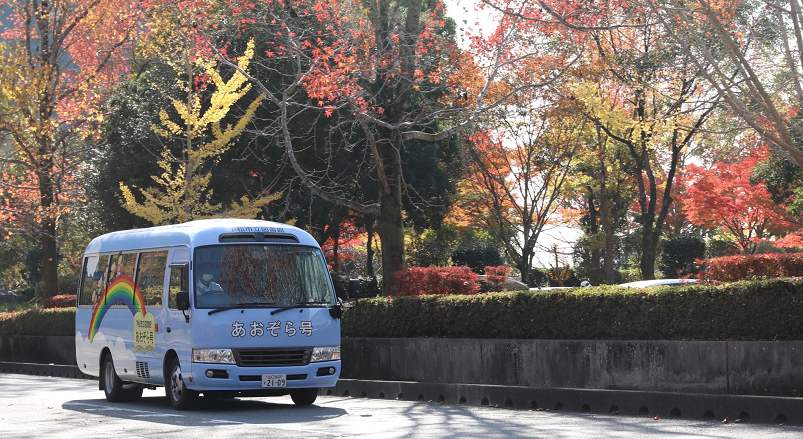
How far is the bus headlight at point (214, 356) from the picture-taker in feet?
40.2

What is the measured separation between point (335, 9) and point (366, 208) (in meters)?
4.45

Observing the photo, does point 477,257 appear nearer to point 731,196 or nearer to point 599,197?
point 599,197

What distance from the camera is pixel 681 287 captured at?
12.2 meters

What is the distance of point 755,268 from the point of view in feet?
41.9

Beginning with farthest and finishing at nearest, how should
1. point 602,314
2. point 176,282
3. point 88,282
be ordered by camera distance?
point 88,282 → point 176,282 → point 602,314

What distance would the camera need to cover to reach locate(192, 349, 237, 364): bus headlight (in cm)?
1226

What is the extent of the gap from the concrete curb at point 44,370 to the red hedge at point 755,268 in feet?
53.3

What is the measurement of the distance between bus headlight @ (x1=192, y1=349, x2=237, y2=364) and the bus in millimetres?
14

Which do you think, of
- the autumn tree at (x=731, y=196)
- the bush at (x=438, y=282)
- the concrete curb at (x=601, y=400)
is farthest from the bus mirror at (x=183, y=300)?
the autumn tree at (x=731, y=196)

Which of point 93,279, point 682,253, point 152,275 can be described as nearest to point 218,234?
point 152,275

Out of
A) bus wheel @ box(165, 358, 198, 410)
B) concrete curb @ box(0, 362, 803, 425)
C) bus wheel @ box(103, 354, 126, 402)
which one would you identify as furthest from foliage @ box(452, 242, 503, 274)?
bus wheel @ box(165, 358, 198, 410)

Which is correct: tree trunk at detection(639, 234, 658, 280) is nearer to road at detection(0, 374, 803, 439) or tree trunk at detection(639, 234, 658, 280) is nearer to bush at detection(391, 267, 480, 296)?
bush at detection(391, 267, 480, 296)

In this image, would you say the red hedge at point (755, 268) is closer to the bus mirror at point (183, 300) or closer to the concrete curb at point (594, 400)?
the concrete curb at point (594, 400)

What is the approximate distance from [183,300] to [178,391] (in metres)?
1.37
